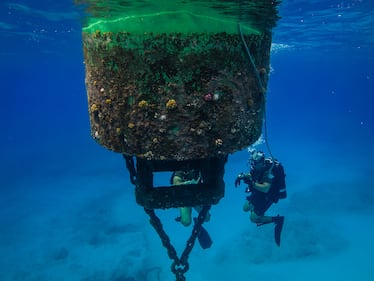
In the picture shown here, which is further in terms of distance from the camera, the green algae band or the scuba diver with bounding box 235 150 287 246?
the scuba diver with bounding box 235 150 287 246

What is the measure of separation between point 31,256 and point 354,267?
1507 centimetres

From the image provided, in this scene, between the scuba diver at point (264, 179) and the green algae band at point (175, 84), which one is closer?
the green algae band at point (175, 84)

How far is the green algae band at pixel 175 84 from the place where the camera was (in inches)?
110

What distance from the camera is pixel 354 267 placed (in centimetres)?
1451

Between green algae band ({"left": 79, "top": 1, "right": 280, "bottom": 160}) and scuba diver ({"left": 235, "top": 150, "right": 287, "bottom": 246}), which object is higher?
green algae band ({"left": 79, "top": 1, "right": 280, "bottom": 160})

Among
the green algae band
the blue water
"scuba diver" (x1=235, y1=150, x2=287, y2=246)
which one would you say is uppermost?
the green algae band

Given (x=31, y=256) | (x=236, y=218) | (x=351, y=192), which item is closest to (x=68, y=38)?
(x=31, y=256)

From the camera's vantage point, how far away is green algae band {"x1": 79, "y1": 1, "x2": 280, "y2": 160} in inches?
110

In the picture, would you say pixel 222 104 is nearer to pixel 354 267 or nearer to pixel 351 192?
pixel 354 267

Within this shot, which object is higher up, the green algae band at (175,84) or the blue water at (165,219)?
the green algae band at (175,84)

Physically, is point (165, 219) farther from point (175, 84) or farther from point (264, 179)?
point (175, 84)

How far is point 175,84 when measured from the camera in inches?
110

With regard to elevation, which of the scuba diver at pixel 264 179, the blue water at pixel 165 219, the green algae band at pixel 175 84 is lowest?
the blue water at pixel 165 219

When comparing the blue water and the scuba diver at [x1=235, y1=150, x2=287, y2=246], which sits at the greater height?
the scuba diver at [x1=235, y1=150, x2=287, y2=246]
